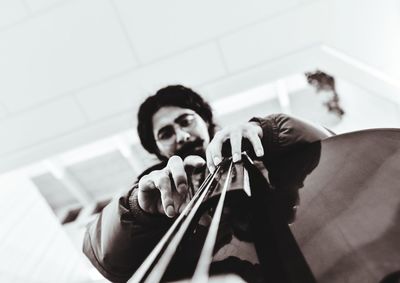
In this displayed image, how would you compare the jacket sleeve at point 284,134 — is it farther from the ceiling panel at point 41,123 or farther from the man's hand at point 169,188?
the ceiling panel at point 41,123

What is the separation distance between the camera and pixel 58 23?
5.90 feet

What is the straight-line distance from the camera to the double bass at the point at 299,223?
0.29m

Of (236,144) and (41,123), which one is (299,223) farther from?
(41,123)

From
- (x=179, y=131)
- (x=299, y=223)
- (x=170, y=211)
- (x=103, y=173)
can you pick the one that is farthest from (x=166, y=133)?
(x=103, y=173)

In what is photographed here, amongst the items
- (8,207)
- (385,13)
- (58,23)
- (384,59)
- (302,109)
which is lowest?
(302,109)

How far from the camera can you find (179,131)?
1.00 metres

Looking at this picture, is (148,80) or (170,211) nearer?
(170,211)

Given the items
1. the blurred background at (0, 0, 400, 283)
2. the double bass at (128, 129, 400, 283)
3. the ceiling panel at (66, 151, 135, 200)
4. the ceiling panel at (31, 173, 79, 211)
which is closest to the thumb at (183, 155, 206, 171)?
the double bass at (128, 129, 400, 283)

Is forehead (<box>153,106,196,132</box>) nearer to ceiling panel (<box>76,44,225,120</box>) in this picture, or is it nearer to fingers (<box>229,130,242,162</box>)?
fingers (<box>229,130,242,162</box>)

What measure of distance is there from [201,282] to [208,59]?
1.81 m

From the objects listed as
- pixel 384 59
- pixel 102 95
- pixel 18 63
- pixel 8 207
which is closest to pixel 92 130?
pixel 102 95

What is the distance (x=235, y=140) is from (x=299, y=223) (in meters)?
0.19

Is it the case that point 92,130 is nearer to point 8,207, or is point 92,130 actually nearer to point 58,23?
point 58,23

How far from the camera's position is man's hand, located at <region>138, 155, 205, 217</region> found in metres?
0.51
